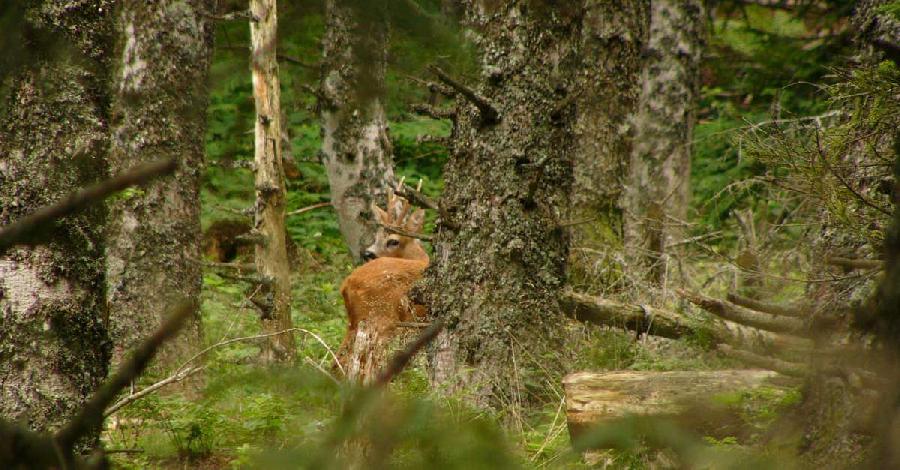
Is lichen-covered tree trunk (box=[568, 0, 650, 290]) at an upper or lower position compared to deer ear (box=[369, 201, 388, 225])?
upper

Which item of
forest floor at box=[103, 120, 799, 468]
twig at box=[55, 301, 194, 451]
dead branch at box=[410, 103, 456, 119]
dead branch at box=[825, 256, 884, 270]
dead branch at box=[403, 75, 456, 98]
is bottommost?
forest floor at box=[103, 120, 799, 468]

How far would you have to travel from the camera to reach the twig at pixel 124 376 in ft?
3.57

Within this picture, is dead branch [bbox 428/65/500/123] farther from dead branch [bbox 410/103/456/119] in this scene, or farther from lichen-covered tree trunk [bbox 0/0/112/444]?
lichen-covered tree trunk [bbox 0/0/112/444]

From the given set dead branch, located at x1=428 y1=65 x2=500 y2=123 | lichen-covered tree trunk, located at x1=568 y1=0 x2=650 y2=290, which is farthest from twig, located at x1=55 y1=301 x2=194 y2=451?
lichen-covered tree trunk, located at x1=568 y1=0 x2=650 y2=290

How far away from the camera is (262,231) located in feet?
25.6

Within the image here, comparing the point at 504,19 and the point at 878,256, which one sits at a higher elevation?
the point at 504,19

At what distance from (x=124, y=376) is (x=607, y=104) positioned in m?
8.25

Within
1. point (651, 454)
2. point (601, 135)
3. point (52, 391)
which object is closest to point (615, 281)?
point (601, 135)

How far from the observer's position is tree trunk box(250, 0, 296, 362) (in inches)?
295

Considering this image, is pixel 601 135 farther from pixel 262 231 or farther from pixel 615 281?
pixel 262 231

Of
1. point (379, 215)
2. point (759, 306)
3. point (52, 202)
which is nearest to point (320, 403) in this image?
point (52, 202)

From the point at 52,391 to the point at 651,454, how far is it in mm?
2567

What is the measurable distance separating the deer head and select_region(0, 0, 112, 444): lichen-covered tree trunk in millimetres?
6056

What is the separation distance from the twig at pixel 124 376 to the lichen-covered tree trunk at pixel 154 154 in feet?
21.2
